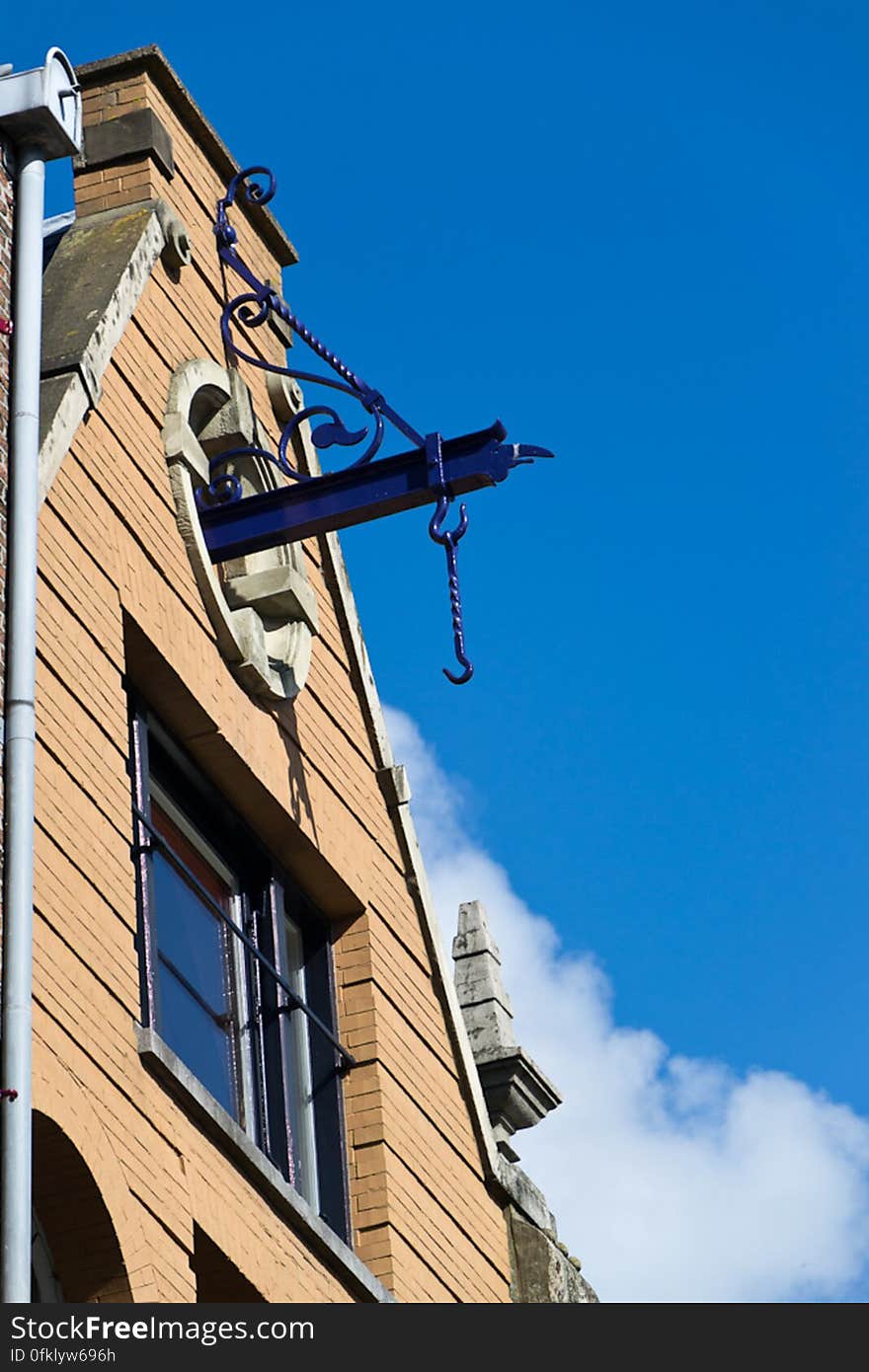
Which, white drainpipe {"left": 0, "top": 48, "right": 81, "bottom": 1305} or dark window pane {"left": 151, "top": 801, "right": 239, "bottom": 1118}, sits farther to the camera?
dark window pane {"left": 151, "top": 801, "right": 239, "bottom": 1118}

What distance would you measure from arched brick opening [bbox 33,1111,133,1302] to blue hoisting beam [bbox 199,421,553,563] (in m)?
4.24

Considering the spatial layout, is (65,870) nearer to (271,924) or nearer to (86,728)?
(86,728)

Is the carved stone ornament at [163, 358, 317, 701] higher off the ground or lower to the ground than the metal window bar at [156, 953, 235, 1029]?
higher

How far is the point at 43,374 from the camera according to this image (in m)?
13.1

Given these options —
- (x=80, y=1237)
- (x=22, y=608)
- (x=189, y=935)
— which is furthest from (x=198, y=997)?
(x=22, y=608)

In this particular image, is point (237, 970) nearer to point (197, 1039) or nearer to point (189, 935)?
point (189, 935)

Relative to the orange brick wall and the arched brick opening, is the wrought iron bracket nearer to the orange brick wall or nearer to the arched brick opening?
the orange brick wall

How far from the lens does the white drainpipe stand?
9.80m

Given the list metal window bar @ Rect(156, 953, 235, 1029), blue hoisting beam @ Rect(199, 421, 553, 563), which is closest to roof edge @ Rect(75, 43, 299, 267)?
blue hoisting beam @ Rect(199, 421, 553, 563)

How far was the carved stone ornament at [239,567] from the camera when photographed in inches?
555

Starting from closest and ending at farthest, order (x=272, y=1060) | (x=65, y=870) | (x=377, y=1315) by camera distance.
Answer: (x=377, y=1315) < (x=65, y=870) < (x=272, y=1060)

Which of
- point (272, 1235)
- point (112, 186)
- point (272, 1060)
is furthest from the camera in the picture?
point (112, 186)

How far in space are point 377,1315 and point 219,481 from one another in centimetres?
639

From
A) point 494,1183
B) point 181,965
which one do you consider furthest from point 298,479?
point 494,1183
